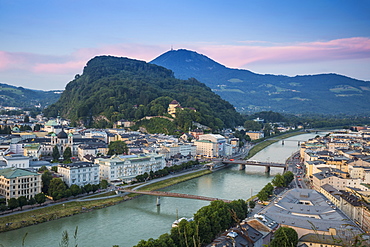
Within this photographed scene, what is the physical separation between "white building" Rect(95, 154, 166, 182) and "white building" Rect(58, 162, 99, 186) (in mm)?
1153

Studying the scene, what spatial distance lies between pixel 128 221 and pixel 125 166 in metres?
6.38

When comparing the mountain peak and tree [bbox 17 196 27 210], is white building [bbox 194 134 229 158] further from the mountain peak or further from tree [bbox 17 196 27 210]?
the mountain peak

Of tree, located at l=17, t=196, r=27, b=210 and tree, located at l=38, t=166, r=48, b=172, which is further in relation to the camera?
tree, located at l=38, t=166, r=48, b=172

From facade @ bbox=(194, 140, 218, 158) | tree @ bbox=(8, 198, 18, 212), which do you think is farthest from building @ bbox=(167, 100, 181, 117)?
tree @ bbox=(8, 198, 18, 212)

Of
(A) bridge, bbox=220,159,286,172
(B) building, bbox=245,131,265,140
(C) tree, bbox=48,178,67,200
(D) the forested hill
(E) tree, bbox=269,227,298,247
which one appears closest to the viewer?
(E) tree, bbox=269,227,298,247

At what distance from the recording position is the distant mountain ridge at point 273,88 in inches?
4510

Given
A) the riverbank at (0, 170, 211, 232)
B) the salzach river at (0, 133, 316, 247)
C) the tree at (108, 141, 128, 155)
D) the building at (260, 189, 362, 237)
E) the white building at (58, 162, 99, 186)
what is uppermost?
the tree at (108, 141, 128, 155)

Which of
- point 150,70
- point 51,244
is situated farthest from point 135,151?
point 150,70

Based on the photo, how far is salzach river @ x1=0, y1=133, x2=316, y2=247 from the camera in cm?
1100

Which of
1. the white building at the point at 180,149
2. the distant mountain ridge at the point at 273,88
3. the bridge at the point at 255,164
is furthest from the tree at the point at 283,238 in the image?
the distant mountain ridge at the point at 273,88

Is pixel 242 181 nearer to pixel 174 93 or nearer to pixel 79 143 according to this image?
pixel 79 143

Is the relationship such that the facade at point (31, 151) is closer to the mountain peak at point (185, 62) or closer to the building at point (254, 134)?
the building at point (254, 134)

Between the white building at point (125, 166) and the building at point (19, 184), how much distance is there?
14.9 feet

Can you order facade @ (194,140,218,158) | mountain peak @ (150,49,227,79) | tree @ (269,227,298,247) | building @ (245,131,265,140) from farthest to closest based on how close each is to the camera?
mountain peak @ (150,49,227,79)
building @ (245,131,265,140)
facade @ (194,140,218,158)
tree @ (269,227,298,247)
